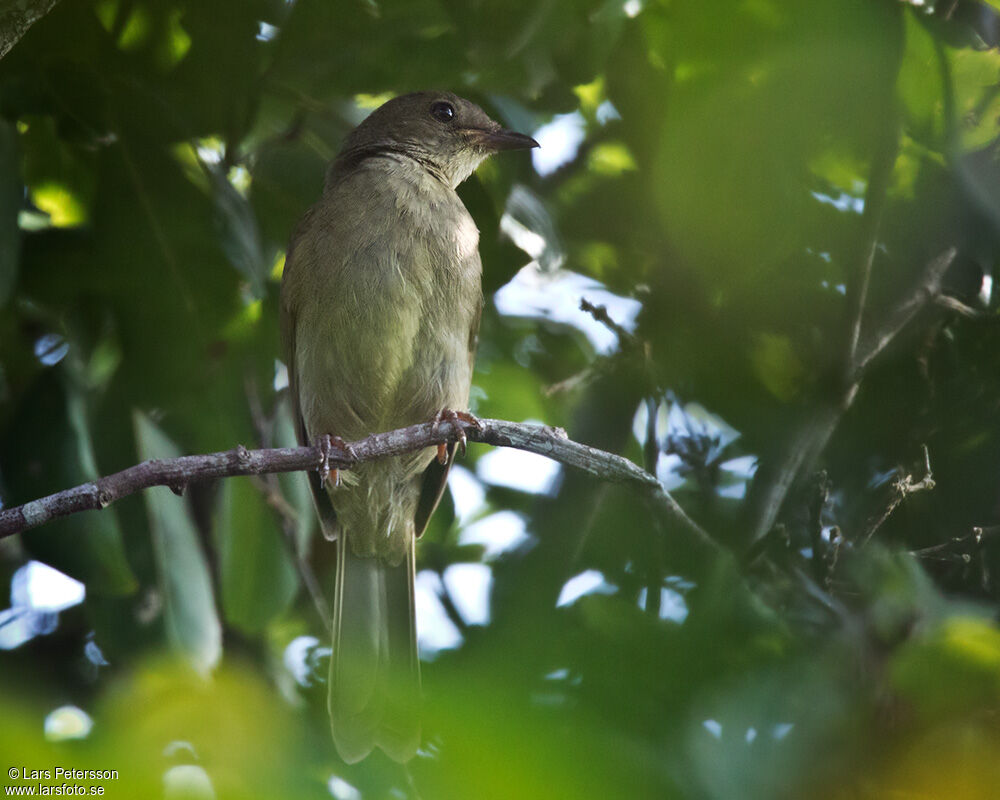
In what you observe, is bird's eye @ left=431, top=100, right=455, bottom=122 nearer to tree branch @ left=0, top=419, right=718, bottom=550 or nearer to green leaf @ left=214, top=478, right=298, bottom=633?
tree branch @ left=0, top=419, right=718, bottom=550

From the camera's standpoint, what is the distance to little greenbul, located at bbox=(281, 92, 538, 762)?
3.80 m

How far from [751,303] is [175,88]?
2.02 metres

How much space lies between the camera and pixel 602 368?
393 cm

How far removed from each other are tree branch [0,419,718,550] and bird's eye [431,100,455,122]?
1546 mm

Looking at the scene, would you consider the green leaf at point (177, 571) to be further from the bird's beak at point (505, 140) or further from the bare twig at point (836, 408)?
the bare twig at point (836, 408)

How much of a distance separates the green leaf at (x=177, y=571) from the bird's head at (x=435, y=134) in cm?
133

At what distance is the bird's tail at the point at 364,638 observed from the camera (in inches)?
136

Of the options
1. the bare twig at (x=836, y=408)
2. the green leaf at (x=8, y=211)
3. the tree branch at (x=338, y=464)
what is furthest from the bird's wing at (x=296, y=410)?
the bare twig at (x=836, y=408)

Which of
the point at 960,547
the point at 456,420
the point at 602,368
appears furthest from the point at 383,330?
the point at 960,547

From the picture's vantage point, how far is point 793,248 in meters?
2.94

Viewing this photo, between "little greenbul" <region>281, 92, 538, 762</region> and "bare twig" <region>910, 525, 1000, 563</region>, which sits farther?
"little greenbul" <region>281, 92, 538, 762</region>

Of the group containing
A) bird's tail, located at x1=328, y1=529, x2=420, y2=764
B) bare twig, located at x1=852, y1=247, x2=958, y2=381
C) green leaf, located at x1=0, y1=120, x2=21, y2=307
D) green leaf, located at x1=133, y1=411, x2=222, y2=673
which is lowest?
bird's tail, located at x1=328, y1=529, x2=420, y2=764

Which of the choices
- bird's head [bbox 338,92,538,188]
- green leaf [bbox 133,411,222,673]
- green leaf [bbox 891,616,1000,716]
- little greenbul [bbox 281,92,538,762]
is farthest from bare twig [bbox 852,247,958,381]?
green leaf [bbox 133,411,222,673]

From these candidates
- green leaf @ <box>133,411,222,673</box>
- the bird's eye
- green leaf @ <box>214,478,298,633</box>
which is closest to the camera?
green leaf @ <box>133,411,222,673</box>
